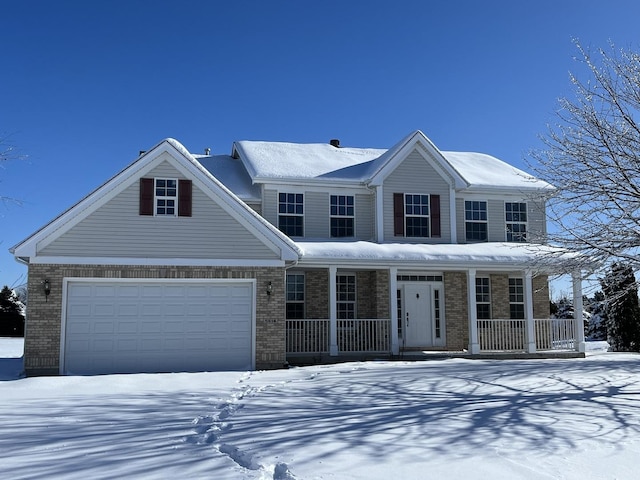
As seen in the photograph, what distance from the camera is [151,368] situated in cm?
1430

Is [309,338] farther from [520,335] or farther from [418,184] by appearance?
[520,335]

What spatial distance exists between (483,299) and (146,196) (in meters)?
10.9

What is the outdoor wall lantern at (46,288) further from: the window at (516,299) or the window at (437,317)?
the window at (516,299)

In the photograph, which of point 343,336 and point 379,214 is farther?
point 379,214

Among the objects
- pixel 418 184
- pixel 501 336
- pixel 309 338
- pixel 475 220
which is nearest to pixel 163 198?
pixel 309 338

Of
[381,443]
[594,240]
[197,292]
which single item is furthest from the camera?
[197,292]

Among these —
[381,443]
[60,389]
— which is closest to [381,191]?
[60,389]

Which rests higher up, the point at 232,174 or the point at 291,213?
the point at 232,174

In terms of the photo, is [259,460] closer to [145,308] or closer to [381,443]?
[381,443]

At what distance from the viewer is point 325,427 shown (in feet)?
24.5

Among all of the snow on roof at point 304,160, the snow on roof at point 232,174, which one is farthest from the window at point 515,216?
the snow on roof at point 232,174

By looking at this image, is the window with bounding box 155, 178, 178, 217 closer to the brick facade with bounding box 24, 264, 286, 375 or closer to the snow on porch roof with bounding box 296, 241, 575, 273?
the brick facade with bounding box 24, 264, 286, 375

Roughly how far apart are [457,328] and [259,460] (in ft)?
45.4

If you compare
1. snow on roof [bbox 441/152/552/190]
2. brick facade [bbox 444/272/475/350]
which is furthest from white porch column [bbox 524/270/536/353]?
snow on roof [bbox 441/152/552/190]
